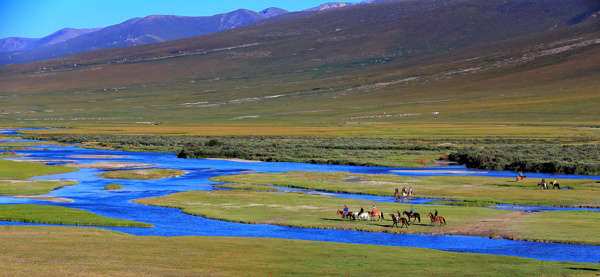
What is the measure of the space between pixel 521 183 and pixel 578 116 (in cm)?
12326

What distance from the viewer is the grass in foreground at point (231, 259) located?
78.9ft

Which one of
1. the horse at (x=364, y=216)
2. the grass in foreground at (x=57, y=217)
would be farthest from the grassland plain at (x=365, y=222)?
the grass in foreground at (x=57, y=217)

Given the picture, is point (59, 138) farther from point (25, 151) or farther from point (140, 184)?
point (140, 184)

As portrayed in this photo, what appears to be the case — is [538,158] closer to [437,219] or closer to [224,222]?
[437,219]

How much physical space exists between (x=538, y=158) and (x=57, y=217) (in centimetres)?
5406

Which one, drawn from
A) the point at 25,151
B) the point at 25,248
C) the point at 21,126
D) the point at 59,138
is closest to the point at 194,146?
the point at 25,151

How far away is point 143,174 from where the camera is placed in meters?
63.2

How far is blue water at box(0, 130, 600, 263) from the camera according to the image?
30627 millimetres

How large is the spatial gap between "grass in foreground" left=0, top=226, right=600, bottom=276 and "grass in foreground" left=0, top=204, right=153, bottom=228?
5.25 m

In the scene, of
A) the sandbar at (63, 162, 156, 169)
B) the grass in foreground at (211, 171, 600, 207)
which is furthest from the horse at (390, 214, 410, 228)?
the sandbar at (63, 162, 156, 169)

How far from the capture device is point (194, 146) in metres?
91.4

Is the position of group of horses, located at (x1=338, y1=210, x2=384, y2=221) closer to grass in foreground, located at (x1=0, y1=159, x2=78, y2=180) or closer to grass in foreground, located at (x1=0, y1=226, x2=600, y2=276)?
grass in foreground, located at (x1=0, y1=226, x2=600, y2=276)

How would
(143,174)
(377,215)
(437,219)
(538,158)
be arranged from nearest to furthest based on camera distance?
(437,219), (377,215), (143,174), (538,158)

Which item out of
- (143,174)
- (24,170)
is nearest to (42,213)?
(143,174)
